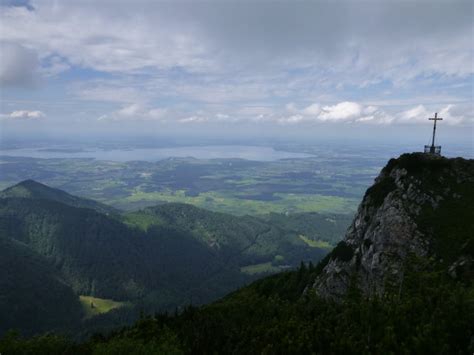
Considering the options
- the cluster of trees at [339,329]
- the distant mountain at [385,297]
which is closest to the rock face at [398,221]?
the distant mountain at [385,297]

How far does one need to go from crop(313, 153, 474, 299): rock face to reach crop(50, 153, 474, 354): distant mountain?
0.52 ft

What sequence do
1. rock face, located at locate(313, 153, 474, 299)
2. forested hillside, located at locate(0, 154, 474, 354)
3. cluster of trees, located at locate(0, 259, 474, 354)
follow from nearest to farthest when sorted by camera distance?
cluster of trees, located at locate(0, 259, 474, 354)
forested hillside, located at locate(0, 154, 474, 354)
rock face, located at locate(313, 153, 474, 299)

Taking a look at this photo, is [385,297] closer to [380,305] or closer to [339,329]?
[380,305]

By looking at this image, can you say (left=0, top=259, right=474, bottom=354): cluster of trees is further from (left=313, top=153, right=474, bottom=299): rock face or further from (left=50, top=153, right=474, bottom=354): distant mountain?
(left=313, top=153, right=474, bottom=299): rock face

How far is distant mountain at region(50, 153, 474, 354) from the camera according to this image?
31844 millimetres

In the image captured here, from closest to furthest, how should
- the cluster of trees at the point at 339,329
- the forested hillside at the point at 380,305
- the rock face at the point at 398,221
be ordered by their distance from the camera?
the cluster of trees at the point at 339,329
the forested hillside at the point at 380,305
the rock face at the point at 398,221

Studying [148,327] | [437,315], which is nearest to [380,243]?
[437,315]

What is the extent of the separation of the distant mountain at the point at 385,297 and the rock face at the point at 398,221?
159 mm

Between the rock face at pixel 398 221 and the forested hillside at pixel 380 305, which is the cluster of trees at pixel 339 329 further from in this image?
the rock face at pixel 398 221

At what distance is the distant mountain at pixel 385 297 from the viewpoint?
31844mm

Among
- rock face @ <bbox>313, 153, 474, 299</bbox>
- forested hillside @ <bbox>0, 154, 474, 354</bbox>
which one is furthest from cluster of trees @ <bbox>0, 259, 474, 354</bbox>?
rock face @ <bbox>313, 153, 474, 299</bbox>

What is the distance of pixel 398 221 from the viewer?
60531mm

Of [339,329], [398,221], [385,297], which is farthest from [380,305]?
[398,221]

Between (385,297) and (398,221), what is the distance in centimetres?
2073
